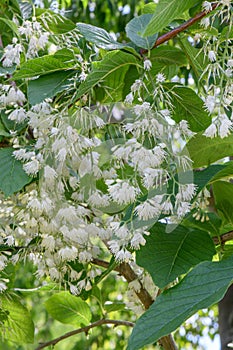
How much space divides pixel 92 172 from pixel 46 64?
0.15 meters

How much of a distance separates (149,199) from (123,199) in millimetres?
29

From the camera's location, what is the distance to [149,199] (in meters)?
0.85

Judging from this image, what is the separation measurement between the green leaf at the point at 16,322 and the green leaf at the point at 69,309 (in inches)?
2.0

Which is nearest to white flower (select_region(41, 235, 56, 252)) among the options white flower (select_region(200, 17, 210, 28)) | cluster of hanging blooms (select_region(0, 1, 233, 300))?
cluster of hanging blooms (select_region(0, 1, 233, 300))

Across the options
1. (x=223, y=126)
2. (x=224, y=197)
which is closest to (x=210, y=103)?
(x=223, y=126)

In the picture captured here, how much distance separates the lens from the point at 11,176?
973mm

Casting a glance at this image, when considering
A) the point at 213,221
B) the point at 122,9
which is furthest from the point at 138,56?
the point at 122,9

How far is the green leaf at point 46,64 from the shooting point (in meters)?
0.96

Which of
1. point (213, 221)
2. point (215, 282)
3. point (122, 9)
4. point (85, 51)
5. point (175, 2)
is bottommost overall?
point (122, 9)

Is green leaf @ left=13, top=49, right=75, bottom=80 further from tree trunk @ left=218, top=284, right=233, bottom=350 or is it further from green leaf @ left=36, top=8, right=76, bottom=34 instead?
tree trunk @ left=218, top=284, right=233, bottom=350

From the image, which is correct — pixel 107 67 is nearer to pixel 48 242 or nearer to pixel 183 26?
pixel 183 26

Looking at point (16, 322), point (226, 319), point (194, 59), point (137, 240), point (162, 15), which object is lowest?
point (226, 319)

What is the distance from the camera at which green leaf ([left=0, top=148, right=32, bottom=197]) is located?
3.15ft

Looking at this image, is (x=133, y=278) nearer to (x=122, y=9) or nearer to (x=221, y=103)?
(x=221, y=103)
